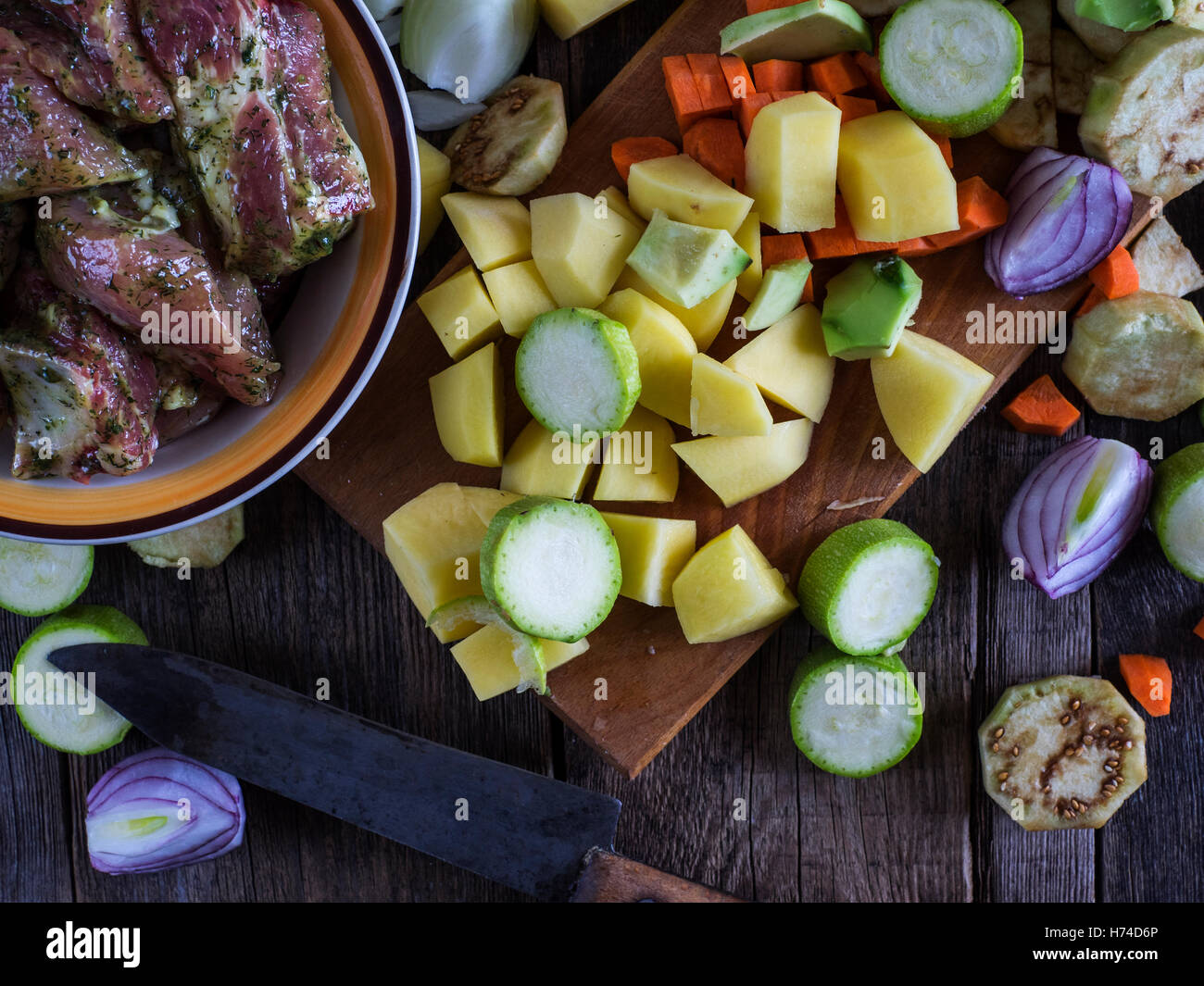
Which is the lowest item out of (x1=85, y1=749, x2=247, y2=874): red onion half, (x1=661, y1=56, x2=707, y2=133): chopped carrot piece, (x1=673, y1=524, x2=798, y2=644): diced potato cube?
(x1=85, y1=749, x2=247, y2=874): red onion half

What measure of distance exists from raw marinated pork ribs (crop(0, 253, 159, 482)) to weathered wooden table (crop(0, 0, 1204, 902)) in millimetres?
759

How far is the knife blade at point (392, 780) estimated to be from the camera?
2.57 m

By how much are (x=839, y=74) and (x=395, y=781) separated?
2.20 m

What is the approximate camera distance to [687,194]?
2383 millimetres

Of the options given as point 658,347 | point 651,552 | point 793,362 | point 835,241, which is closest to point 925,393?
point 793,362

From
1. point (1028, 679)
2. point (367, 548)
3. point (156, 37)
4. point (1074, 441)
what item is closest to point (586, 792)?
point (367, 548)

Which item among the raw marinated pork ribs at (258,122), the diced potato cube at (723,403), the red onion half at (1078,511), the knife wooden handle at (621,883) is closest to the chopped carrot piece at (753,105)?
the diced potato cube at (723,403)

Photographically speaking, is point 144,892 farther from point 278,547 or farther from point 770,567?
point 770,567

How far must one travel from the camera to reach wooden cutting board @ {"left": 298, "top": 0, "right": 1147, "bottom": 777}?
258cm

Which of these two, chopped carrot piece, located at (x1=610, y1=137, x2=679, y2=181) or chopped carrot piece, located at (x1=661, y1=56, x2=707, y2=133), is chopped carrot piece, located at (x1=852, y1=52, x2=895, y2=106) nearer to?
chopped carrot piece, located at (x1=661, y1=56, x2=707, y2=133)

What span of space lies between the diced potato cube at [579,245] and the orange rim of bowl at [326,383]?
0.48 m

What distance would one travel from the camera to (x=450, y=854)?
102 inches


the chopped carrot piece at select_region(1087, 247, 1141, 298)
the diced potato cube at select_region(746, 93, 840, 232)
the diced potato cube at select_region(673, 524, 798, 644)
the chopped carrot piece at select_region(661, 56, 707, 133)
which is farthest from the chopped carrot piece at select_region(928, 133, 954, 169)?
the diced potato cube at select_region(673, 524, 798, 644)

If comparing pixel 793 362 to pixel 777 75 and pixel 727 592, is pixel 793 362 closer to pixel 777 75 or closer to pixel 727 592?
pixel 727 592
